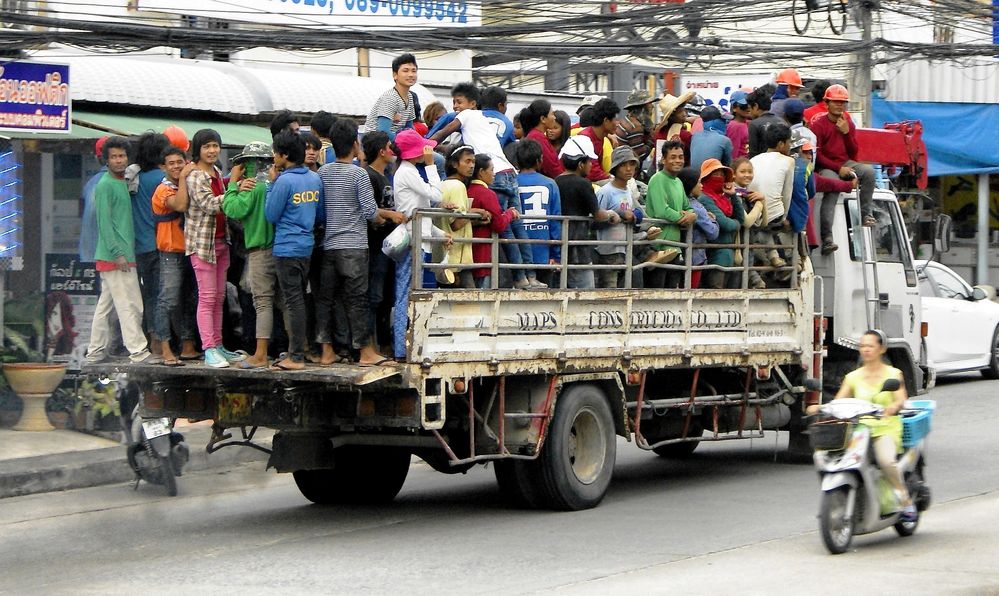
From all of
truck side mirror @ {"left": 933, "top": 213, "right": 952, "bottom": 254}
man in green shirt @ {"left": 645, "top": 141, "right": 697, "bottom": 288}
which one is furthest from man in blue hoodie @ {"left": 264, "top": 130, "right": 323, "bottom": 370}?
truck side mirror @ {"left": 933, "top": 213, "right": 952, "bottom": 254}

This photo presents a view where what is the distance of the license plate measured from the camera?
9.87m

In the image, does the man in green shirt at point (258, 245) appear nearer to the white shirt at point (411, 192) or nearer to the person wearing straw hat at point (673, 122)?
the white shirt at point (411, 192)

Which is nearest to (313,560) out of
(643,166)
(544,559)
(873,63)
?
(544,559)

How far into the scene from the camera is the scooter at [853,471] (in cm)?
743

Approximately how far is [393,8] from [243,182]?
10.7 meters

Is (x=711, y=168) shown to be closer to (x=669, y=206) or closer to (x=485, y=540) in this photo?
(x=669, y=206)

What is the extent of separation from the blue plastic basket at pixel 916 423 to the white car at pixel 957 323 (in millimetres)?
8673

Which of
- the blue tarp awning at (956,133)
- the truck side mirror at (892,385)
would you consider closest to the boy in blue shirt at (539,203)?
the truck side mirror at (892,385)

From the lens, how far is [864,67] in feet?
60.4

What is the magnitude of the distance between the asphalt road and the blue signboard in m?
3.27

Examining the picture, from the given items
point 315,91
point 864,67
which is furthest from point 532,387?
point 864,67

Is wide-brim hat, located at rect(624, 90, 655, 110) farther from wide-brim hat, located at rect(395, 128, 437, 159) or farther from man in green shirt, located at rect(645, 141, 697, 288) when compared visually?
wide-brim hat, located at rect(395, 128, 437, 159)

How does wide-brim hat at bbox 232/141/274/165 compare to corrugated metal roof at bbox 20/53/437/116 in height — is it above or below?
below

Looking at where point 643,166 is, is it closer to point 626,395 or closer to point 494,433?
point 626,395
